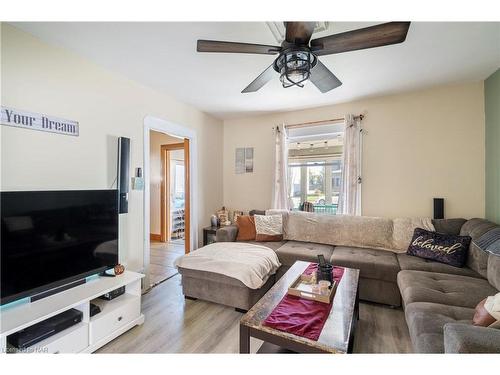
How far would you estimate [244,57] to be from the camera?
2055 mm

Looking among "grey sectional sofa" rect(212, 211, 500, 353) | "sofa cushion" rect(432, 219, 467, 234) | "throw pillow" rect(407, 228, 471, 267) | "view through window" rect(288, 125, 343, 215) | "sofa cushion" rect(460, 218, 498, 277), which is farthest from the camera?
"view through window" rect(288, 125, 343, 215)

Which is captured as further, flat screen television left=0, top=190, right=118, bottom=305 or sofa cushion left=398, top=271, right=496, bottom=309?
sofa cushion left=398, top=271, right=496, bottom=309

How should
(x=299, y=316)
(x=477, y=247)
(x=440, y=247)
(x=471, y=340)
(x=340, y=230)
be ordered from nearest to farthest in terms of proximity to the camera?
1. (x=471, y=340)
2. (x=299, y=316)
3. (x=477, y=247)
4. (x=440, y=247)
5. (x=340, y=230)

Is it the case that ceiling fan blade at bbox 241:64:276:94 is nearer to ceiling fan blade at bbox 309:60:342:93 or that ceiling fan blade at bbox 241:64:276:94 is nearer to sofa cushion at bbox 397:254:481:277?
ceiling fan blade at bbox 309:60:342:93

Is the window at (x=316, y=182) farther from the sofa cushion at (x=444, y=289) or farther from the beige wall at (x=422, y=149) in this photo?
the sofa cushion at (x=444, y=289)

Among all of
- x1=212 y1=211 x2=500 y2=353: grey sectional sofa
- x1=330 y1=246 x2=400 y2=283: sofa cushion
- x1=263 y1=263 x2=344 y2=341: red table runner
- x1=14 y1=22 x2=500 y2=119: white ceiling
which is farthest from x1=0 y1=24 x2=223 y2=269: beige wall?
x1=330 y1=246 x2=400 y2=283: sofa cushion

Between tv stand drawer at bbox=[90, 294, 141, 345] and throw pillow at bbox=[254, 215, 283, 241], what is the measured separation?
66.0 inches

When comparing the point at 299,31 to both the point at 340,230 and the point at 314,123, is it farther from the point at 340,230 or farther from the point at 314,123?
the point at 340,230

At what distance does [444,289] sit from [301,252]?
127cm

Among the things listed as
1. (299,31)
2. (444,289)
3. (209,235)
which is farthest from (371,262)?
(209,235)

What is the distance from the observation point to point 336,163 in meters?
3.57

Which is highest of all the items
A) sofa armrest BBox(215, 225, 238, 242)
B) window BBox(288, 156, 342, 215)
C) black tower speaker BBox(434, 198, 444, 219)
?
window BBox(288, 156, 342, 215)

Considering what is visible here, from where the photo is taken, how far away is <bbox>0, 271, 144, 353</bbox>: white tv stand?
137 cm
